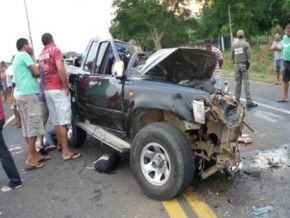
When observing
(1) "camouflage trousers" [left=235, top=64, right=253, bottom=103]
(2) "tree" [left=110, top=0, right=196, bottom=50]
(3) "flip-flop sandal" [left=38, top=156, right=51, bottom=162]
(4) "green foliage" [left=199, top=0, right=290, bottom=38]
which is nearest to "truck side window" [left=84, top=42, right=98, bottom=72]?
(3) "flip-flop sandal" [left=38, top=156, right=51, bottom=162]

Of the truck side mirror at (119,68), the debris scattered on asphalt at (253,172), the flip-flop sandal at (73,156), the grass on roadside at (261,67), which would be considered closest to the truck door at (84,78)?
the flip-flop sandal at (73,156)

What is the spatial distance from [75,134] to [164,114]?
2652mm

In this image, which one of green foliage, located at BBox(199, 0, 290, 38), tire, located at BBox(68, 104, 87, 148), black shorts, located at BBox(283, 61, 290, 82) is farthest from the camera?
green foliage, located at BBox(199, 0, 290, 38)

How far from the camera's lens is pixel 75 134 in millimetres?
7895

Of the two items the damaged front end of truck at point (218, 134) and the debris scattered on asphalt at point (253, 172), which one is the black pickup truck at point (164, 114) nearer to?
the damaged front end of truck at point (218, 134)

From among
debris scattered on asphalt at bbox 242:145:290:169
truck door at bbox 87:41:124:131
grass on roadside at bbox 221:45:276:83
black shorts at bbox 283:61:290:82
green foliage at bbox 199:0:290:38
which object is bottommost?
grass on roadside at bbox 221:45:276:83

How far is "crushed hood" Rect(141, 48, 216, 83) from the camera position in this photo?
585 cm

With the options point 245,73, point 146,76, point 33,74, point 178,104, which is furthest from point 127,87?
point 245,73

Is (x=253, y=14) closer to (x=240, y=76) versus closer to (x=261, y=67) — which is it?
(x=261, y=67)

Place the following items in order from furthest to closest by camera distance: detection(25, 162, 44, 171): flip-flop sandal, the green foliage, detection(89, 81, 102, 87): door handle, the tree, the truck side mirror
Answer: the tree → the green foliage → detection(25, 162, 44, 171): flip-flop sandal → detection(89, 81, 102, 87): door handle → the truck side mirror

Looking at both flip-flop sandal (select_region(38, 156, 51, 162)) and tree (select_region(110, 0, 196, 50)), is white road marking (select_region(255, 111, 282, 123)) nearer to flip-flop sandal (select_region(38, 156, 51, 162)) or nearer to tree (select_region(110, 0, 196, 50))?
flip-flop sandal (select_region(38, 156, 51, 162))

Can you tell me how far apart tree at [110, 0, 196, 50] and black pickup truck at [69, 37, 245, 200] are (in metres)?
54.7

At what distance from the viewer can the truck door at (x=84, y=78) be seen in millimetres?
7285

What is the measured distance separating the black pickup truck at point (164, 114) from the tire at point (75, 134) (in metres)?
0.68
